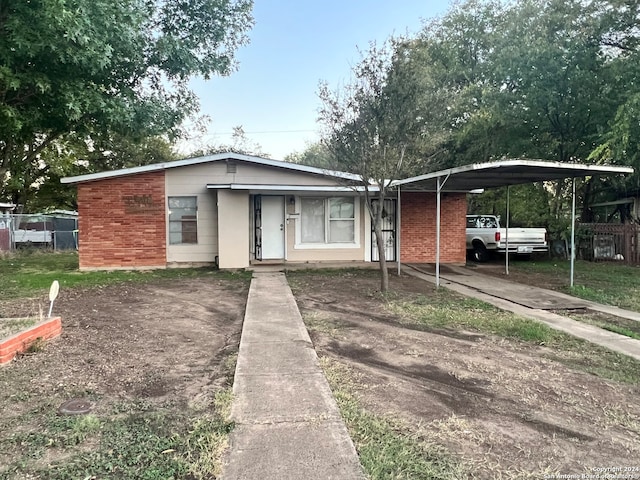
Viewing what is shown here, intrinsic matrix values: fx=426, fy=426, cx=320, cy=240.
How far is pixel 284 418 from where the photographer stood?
3.20m

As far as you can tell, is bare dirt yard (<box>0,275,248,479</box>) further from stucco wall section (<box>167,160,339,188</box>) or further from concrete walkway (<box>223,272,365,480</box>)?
stucco wall section (<box>167,160,339,188</box>)

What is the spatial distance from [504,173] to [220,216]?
7416mm

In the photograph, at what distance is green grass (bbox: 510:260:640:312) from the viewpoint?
8625 millimetres

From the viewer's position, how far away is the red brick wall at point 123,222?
39.9 ft

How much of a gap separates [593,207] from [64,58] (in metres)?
21.6

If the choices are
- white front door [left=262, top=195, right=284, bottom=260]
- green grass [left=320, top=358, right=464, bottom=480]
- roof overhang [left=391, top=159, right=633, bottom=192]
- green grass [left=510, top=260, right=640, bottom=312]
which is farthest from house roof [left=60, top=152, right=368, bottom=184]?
green grass [left=320, top=358, right=464, bottom=480]

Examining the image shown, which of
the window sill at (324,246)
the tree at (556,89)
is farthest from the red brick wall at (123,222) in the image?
the tree at (556,89)

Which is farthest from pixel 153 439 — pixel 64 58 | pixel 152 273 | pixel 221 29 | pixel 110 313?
pixel 221 29

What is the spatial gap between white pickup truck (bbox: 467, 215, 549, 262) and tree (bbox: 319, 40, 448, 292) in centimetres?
757

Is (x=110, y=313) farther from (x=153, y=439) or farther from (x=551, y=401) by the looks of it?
(x=551, y=401)

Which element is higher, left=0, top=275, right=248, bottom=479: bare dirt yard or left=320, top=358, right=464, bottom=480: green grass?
left=0, top=275, right=248, bottom=479: bare dirt yard

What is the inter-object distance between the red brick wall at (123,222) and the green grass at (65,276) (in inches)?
21.4

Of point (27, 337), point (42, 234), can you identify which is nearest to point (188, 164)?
point (27, 337)

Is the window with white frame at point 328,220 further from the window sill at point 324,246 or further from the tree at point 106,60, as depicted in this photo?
the tree at point 106,60
